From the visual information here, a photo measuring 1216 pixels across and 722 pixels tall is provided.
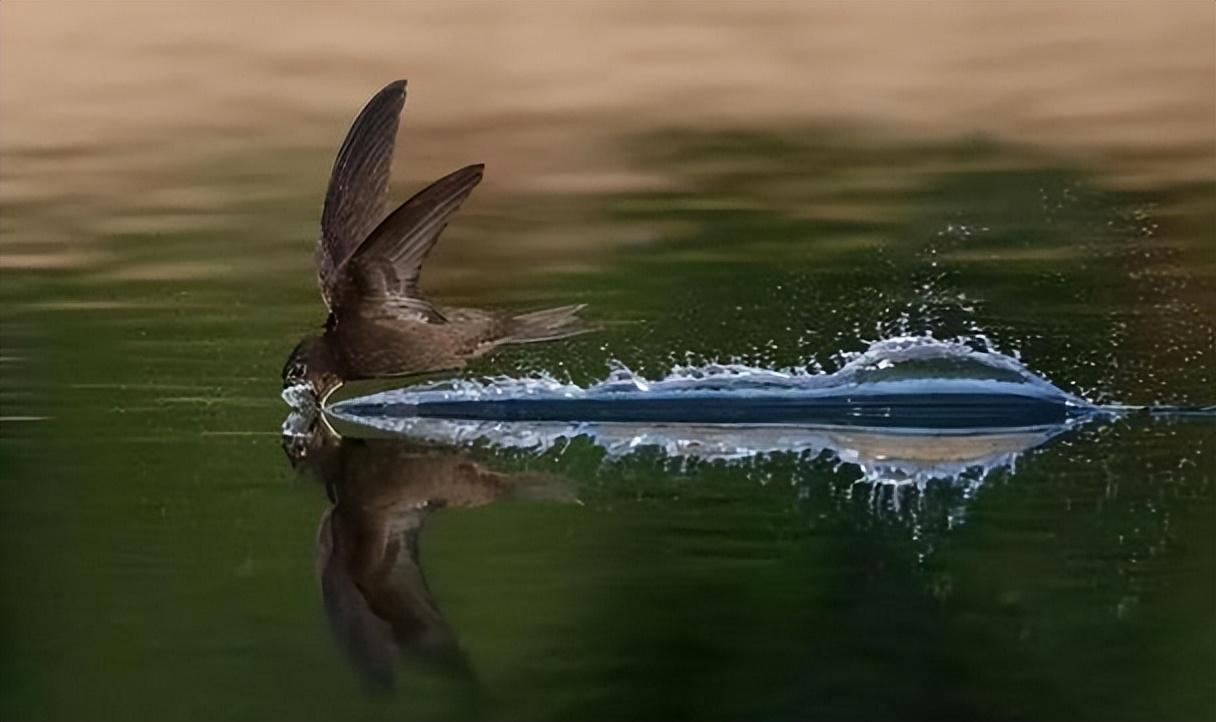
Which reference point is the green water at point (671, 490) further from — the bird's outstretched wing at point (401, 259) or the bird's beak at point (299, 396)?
the bird's outstretched wing at point (401, 259)

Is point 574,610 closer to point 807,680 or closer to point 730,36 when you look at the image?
point 807,680

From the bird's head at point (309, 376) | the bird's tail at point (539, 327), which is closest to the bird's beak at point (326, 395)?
the bird's head at point (309, 376)

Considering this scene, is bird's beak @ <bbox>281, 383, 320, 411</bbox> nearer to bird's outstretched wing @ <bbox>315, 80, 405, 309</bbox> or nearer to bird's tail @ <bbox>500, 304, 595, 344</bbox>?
bird's outstretched wing @ <bbox>315, 80, 405, 309</bbox>

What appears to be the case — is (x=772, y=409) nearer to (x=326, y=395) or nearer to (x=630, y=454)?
(x=630, y=454)

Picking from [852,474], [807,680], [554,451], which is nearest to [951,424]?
[852,474]

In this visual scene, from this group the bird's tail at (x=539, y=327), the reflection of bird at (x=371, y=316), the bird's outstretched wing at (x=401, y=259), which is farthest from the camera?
the bird's tail at (x=539, y=327)
